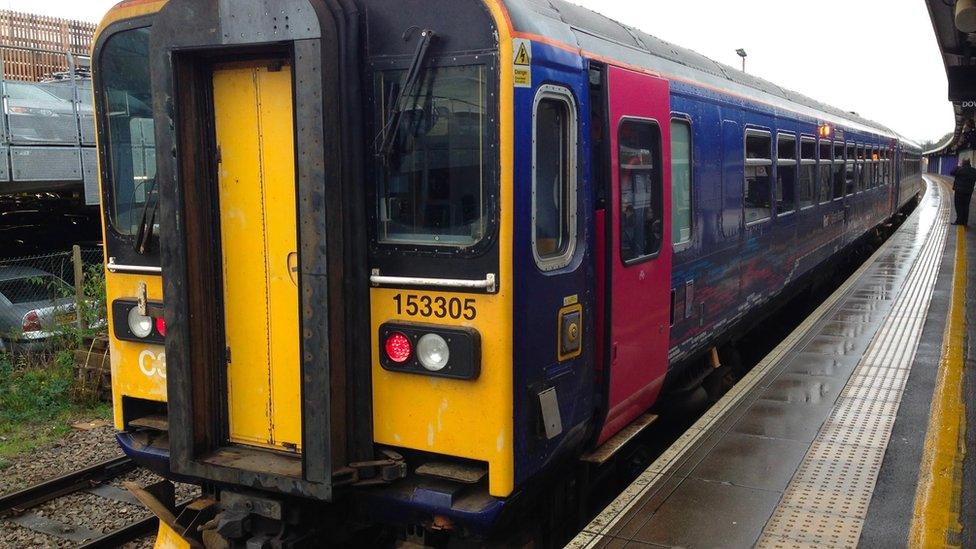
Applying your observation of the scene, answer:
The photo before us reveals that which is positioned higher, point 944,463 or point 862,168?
point 862,168

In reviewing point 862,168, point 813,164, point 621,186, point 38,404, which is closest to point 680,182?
Result: point 621,186

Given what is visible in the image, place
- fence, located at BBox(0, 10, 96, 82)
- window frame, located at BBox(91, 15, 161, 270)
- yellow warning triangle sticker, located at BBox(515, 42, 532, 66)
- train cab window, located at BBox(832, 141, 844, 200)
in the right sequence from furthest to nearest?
fence, located at BBox(0, 10, 96, 82)
train cab window, located at BBox(832, 141, 844, 200)
window frame, located at BBox(91, 15, 161, 270)
yellow warning triangle sticker, located at BBox(515, 42, 532, 66)

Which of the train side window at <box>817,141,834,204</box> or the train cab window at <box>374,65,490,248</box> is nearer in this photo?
the train cab window at <box>374,65,490,248</box>

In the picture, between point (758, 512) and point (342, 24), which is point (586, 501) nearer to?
point (758, 512)

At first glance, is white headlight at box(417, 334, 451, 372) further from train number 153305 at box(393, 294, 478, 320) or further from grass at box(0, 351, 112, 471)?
grass at box(0, 351, 112, 471)

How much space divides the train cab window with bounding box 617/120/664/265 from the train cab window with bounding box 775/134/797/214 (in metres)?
3.64

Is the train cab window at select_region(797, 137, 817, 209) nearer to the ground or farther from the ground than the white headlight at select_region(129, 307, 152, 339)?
farther from the ground

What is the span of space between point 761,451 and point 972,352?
4.02 meters

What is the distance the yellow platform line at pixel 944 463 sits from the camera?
426 centimetres

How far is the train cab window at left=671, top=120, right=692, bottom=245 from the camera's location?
5.58 m

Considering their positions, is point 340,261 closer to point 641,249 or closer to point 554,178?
point 554,178

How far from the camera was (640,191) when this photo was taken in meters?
4.92

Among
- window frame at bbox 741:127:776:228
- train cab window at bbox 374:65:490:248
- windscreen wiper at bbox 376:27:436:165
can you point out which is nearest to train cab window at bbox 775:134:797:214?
window frame at bbox 741:127:776:228

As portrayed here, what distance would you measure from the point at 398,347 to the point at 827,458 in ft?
9.91
